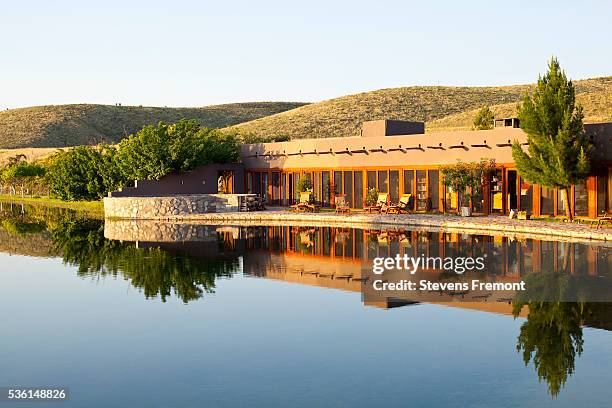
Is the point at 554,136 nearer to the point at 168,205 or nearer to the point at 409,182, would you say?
the point at 409,182

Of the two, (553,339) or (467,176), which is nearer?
(553,339)

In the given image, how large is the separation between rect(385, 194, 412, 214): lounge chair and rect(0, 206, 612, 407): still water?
42.7ft

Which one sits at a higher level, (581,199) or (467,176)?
(467,176)

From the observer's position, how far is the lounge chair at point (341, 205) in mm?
34000

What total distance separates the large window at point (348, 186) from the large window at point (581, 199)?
10.9 m

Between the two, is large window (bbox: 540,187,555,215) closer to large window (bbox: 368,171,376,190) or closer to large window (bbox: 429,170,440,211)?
large window (bbox: 429,170,440,211)

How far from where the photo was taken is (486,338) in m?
10.7

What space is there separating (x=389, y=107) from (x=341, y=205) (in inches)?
1969

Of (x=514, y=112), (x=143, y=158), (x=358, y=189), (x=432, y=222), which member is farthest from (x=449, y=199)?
(x=514, y=112)

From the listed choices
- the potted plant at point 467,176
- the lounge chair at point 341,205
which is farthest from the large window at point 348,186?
the potted plant at point 467,176

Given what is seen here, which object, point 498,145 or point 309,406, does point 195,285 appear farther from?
point 498,145

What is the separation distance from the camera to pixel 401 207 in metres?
32.5

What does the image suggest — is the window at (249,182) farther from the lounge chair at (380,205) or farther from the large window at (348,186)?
A: the lounge chair at (380,205)

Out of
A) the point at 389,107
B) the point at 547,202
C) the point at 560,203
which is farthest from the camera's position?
the point at 389,107
